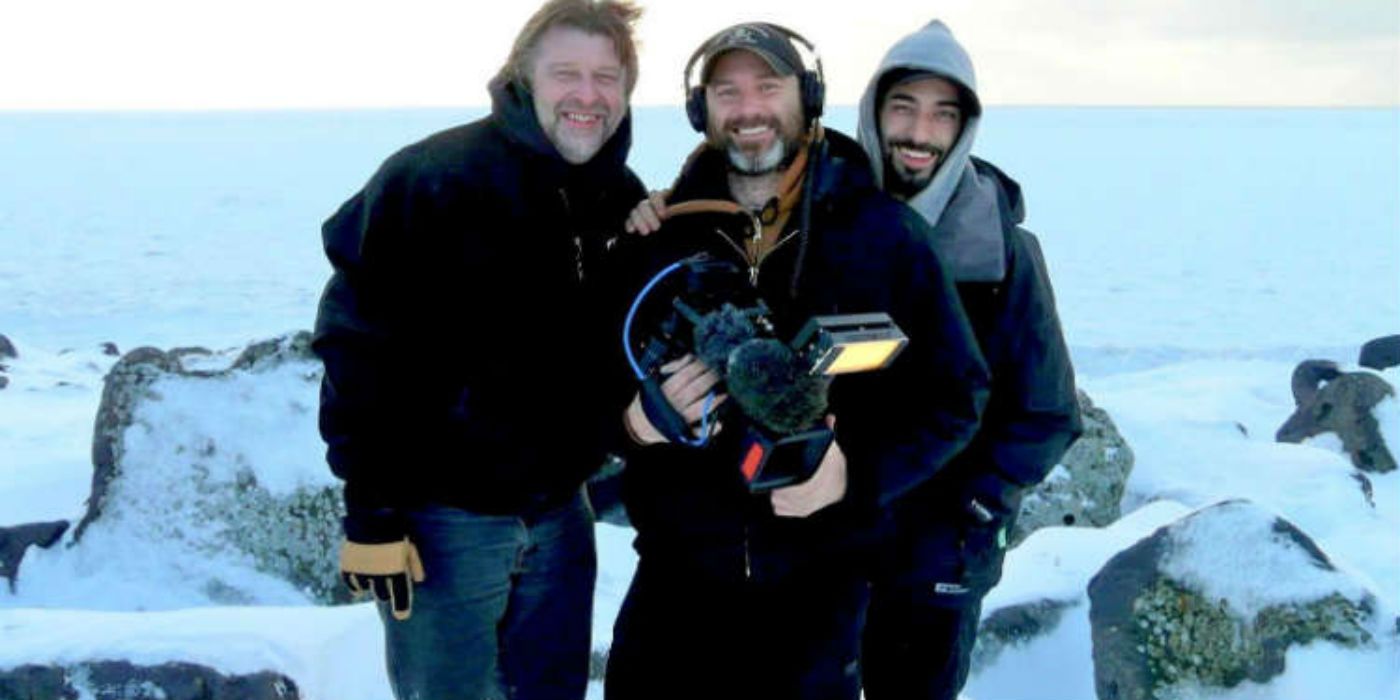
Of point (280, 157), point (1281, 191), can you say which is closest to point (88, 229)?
point (280, 157)

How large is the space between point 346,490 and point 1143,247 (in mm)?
28851

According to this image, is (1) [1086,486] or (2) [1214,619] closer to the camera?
(2) [1214,619]

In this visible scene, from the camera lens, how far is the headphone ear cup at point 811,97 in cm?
293

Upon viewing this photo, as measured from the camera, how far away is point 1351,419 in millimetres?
9758

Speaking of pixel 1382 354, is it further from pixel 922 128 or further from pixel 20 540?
pixel 20 540

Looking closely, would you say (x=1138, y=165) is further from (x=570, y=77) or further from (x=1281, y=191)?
(x=570, y=77)

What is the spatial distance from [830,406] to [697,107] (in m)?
0.82

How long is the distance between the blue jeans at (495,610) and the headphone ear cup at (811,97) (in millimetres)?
1285

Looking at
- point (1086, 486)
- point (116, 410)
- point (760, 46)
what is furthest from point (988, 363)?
point (116, 410)

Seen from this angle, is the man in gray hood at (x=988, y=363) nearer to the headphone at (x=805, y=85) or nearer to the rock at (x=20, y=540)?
the headphone at (x=805, y=85)

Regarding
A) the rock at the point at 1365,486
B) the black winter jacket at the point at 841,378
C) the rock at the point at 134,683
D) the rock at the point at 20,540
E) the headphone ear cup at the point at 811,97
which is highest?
the headphone ear cup at the point at 811,97

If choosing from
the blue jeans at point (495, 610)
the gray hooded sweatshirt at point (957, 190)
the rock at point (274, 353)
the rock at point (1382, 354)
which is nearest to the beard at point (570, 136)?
the gray hooded sweatshirt at point (957, 190)

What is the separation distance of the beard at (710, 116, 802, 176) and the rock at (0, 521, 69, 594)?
5668mm

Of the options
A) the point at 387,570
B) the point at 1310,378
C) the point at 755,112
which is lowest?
the point at 1310,378
